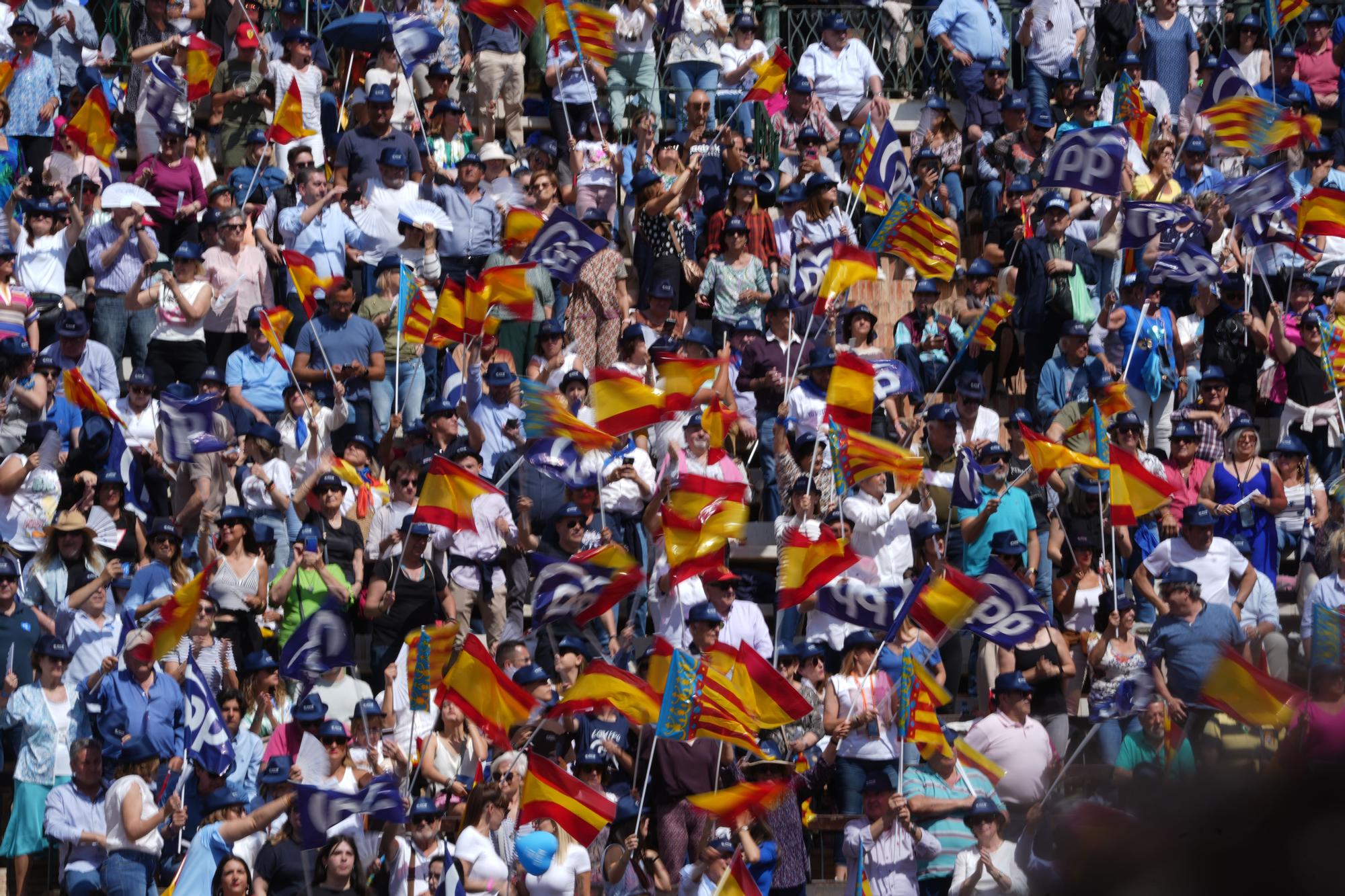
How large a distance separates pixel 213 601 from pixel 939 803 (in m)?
4.38

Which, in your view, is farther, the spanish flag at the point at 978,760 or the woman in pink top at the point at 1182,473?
the woman in pink top at the point at 1182,473

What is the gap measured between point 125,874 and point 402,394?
4449 millimetres

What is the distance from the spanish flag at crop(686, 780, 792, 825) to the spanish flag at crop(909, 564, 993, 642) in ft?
4.50

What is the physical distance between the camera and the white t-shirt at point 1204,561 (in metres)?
13.2

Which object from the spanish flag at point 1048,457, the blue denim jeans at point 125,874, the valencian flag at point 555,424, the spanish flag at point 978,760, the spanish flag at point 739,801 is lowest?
the blue denim jeans at point 125,874

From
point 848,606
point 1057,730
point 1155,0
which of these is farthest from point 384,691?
point 1155,0

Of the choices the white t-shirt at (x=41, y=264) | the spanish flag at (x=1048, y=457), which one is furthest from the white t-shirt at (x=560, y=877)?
the white t-shirt at (x=41, y=264)

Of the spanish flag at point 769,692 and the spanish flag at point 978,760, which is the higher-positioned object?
the spanish flag at point 769,692

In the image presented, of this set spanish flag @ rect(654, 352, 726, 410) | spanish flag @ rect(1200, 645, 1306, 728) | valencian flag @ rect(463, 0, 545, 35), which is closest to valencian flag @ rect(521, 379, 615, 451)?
spanish flag @ rect(654, 352, 726, 410)

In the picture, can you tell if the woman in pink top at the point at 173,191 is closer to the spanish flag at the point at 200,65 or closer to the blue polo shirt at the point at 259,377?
the spanish flag at the point at 200,65

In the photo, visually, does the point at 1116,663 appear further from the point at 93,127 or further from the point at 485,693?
the point at 93,127

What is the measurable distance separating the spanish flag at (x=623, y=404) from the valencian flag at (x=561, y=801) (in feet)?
9.56

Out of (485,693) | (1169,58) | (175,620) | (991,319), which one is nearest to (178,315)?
(175,620)

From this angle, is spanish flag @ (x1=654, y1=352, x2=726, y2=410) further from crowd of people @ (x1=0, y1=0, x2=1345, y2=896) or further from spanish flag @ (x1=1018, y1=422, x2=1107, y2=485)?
spanish flag @ (x1=1018, y1=422, x2=1107, y2=485)
